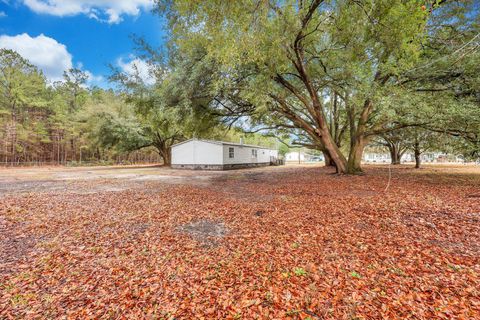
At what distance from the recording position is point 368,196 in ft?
22.3

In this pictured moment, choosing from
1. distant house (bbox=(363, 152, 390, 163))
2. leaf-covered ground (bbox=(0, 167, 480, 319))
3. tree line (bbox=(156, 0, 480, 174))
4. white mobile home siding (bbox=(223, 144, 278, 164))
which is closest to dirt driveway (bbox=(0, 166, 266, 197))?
leaf-covered ground (bbox=(0, 167, 480, 319))

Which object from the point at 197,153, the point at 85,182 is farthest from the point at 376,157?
the point at 85,182

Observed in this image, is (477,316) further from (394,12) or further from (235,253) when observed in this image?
(394,12)

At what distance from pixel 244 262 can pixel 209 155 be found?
59.9 feet

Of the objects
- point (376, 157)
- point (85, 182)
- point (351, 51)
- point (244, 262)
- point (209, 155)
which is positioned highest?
point (351, 51)

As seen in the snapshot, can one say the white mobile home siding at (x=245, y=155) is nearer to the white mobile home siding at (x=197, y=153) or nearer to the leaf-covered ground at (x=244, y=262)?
the white mobile home siding at (x=197, y=153)

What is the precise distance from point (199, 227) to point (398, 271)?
11.2 ft

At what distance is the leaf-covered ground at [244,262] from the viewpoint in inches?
86.9

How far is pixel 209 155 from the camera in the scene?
68.8 feet

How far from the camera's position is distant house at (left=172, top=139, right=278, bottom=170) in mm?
20719

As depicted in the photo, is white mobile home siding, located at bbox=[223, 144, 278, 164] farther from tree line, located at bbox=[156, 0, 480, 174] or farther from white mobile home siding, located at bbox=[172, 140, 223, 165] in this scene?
tree line, located at bbox=[156, 0, 480, 174]

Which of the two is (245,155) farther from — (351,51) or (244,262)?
(244,262)

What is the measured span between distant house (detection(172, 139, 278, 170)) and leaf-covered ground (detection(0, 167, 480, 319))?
1509 centimetres

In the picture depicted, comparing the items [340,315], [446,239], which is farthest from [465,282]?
[340,315]
